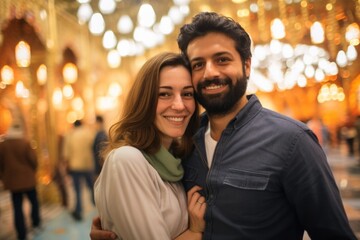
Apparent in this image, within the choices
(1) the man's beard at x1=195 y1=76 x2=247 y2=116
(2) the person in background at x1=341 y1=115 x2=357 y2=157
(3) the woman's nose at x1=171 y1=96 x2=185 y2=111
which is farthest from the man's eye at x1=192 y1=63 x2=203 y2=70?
(2) the person in background at x1=341 y1=115 x2=357 y2=157

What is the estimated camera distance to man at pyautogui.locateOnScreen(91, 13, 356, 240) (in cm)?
168

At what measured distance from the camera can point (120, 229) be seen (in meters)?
1.71

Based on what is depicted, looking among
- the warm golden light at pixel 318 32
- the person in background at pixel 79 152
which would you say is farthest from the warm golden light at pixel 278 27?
the person in background at pixel 79 152

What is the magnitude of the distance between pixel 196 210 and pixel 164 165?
333mm

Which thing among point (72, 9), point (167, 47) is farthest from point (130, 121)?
point (167, 47)

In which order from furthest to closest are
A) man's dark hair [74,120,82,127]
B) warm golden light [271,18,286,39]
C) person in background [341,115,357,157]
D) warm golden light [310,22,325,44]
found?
person in background [341,115,357,157] → warm golden light [271,18,286,39] → warm golden light [310,22,325,44] → man's dark hair [74,120,82,127]

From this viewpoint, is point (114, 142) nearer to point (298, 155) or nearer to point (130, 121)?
point (130, 121)

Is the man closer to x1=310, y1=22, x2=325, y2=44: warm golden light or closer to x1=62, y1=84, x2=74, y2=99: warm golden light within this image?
x1=310, y1=22, x2=325, y2=44: warm golden light

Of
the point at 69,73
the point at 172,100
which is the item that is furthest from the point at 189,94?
the point at 69,73

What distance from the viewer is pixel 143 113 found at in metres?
2.04

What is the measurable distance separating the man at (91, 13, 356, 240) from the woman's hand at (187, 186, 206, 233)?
4cm

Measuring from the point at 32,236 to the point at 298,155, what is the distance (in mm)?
5173

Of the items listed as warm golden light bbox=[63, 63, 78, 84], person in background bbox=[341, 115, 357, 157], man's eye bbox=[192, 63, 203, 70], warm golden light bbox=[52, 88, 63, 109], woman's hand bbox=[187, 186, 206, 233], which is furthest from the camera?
person in background bbox=[341, 115, 357, 157]

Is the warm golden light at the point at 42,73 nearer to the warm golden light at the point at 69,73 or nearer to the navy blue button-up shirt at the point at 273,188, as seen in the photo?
the warm golden light at the point at 69,73
